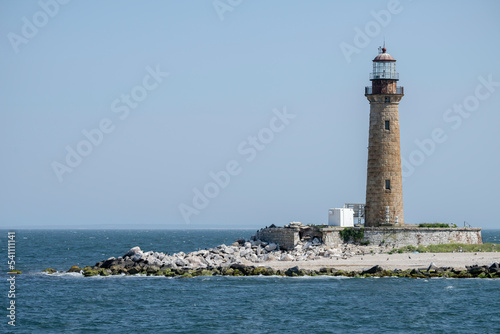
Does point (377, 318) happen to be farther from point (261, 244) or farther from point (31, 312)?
point (261, 244)

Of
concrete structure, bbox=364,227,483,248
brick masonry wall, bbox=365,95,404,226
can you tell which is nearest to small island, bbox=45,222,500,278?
concrete structure, bbox=364,227,483,248

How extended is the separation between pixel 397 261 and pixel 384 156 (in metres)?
→ 7.63

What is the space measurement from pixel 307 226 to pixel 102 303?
17.2 meters

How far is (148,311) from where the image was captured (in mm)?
34406

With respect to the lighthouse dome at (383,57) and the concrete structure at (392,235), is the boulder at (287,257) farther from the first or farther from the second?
the lighthouse dome at (383,57)

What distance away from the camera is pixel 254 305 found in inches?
1396

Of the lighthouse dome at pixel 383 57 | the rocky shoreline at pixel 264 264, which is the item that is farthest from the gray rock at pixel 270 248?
the lighthouse dome at pixel 383 57

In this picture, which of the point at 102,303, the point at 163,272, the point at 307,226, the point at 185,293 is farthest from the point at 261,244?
the point at 102,303

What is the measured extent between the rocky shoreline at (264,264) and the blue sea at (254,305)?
743 mm

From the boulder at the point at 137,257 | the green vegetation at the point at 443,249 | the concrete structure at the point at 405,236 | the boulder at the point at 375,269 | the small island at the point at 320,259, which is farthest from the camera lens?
the boulder at the point at 137,257

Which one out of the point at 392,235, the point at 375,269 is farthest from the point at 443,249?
the point at 375,269

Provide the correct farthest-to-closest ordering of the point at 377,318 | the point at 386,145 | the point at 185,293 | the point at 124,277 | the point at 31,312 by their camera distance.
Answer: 1. the point at 386,145
2. the point at 124,277
3. the point at 185,293
4. the point at 31,312
5. the point at 377,318

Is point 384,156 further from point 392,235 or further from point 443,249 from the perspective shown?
point 443,249

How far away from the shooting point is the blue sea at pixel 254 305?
31.2 metres
